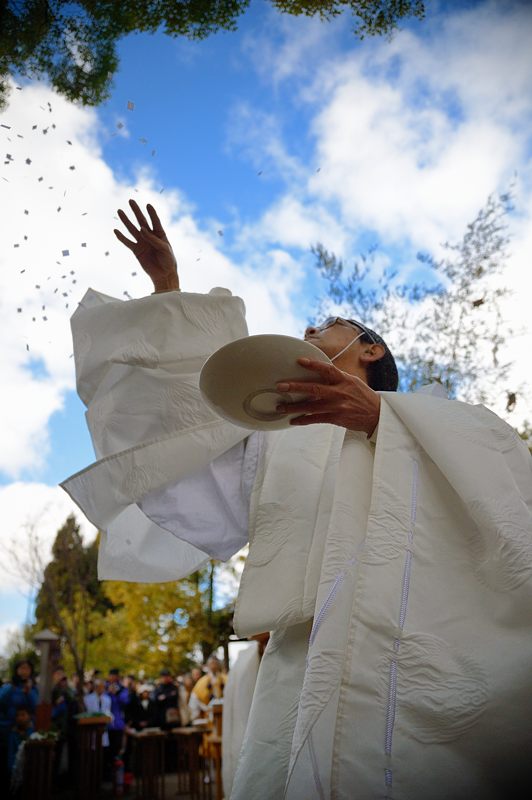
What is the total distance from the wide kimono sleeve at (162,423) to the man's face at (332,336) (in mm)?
271

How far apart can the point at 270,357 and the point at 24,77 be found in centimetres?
274

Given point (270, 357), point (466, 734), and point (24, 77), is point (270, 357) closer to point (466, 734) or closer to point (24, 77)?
point (466, 734)

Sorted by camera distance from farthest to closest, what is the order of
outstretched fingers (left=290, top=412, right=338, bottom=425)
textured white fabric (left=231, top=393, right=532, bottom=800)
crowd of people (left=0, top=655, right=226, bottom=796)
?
crowd of people (left=0, top=655, right=226, bottom=796) → outstretched fingers (left=290, top=412, right=338, bottom=425) → textured white fabric (left=231, top=393, right=532, bottom=800)

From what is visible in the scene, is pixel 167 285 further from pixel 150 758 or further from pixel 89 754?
pixel 150 758

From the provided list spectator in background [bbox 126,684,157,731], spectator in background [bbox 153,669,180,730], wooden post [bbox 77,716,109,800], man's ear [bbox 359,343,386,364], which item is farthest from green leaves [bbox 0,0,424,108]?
spectator in background [bbox 126,684,157,731]

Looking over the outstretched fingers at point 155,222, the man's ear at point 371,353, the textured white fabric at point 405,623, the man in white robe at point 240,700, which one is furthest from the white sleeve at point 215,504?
the man in white robe at point 240,700

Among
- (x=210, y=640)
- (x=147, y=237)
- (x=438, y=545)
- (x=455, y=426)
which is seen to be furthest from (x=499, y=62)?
(x=210, y=640)

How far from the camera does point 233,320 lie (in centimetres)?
205

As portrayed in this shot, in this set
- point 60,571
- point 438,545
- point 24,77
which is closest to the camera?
point 438,545

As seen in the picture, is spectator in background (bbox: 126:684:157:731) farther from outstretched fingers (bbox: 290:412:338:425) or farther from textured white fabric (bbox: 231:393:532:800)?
outstretched fingers (bbox: 290:412:338:425)


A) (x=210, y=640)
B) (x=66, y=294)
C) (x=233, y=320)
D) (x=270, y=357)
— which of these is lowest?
(x=210, y=640)

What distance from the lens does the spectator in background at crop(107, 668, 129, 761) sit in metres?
11.0

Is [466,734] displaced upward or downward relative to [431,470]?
downward

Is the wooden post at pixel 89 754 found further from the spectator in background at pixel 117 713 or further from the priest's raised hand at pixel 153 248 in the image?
the priest's raised hand at pixel 153 248
